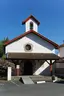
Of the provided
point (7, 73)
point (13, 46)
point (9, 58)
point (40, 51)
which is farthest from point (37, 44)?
point (7, 73)

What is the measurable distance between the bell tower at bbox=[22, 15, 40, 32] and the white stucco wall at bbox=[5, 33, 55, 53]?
3.05 meters

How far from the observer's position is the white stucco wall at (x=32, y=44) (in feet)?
107

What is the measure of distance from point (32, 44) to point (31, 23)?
5.17 metres

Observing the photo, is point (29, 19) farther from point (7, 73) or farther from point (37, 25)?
point (7, 73)

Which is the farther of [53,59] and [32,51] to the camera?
[32,51]

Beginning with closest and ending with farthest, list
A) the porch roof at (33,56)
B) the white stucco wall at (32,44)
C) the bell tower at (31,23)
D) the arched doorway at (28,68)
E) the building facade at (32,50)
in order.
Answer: the porch roof at (33,56) < the building facade at (32,50) < the white stucco wall at (32,44) < the arched doorway at (28,68) < the bell tower at (31,23)

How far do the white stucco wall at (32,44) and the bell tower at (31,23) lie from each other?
120 inches

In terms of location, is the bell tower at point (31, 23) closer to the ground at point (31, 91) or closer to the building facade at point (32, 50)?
the building facade at point (32, 50)

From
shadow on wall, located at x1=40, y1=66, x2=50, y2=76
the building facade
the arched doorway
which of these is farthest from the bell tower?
shadow on wall, located at x1=40, y1=66, x2=50, y2=76

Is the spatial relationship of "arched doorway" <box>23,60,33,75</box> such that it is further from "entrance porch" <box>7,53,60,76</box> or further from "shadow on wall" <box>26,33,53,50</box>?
"shadow on wall" <box>26,33,53,50</box>

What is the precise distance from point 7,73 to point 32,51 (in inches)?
300

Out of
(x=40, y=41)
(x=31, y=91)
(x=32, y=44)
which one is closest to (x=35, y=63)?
(x=32, y=44)

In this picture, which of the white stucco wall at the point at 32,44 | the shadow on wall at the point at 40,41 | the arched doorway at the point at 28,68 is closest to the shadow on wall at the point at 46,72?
the arched doorway at the point at 28,68

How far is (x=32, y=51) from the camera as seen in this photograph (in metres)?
33.0
